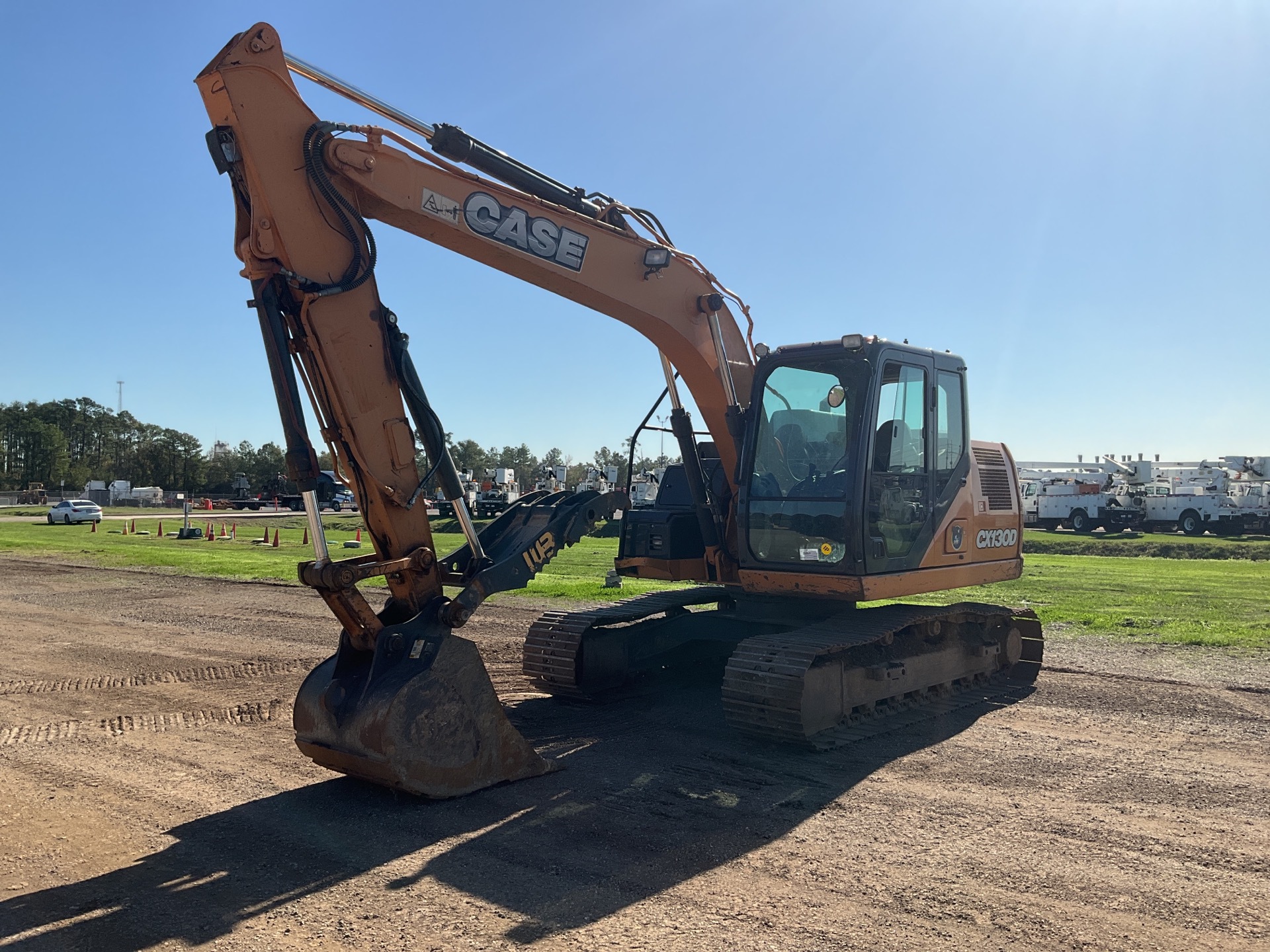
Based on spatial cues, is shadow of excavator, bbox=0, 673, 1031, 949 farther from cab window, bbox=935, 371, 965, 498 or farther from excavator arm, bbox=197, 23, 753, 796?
cab window, bbox=935, 371, 965, 498

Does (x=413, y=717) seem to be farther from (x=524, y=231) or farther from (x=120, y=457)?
(x=120, y=457)

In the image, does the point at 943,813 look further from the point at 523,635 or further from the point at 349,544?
the point at 349,544

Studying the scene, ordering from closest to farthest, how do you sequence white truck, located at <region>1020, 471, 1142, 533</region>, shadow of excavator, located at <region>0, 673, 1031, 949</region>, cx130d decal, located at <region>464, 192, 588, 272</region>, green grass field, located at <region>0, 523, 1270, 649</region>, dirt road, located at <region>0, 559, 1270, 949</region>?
dirt road, located at <region>0, 559, 1270, 949</region>, shadow of excavator, located at <region>0, 673, 1031, 949</region>, cx130d decal, located at <region>464, 192, 588, 272</region>, green grass field, located at <region>0, 523, 1270, 649</region>, white truck, located at <region>1020, 471, 1142, 533</region>

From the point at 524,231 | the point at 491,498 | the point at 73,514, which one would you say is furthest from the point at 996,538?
the point at 73,514

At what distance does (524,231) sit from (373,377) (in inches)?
58.6

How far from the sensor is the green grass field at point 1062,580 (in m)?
13.5

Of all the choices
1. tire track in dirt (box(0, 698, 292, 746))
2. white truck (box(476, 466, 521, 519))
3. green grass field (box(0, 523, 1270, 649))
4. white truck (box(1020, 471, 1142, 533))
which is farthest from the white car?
tire track in dirt (box(0, 698, 292, 746))

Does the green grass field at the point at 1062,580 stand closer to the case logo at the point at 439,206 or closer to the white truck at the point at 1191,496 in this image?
the white truck at the point at 1191,496

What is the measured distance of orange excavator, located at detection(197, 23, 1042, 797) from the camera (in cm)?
588

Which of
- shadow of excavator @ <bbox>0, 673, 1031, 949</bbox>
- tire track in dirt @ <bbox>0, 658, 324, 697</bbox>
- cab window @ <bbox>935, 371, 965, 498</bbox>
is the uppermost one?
cab window @ <bbox>935, 371, 965, 498</bbox>

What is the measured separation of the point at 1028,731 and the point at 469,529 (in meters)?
4.74

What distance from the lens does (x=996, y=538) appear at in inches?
367

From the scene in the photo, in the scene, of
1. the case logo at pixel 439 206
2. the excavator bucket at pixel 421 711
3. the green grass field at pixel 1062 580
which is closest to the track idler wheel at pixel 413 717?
the excavator bucket at pixel 421 711

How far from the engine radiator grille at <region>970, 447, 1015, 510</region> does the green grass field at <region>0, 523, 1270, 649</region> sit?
13.6 ft
